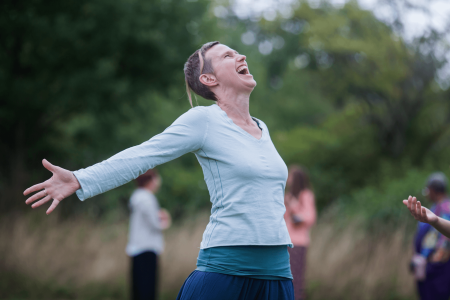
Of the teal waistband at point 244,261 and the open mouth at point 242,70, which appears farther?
the open mouth at point 242,70

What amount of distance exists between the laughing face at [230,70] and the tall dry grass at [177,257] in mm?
5450

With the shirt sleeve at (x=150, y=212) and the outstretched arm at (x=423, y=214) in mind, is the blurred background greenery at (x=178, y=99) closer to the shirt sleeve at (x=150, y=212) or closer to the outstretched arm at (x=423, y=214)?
the shirt sleeve at (x=150, y=212)

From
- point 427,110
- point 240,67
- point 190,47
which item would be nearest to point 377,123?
point 427,110

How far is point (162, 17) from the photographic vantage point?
10.9 meters

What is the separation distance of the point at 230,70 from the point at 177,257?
5.93 metres

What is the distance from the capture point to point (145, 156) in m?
1.83

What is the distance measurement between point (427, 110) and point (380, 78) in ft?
6.82

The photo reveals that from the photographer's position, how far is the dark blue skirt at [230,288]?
189 cm

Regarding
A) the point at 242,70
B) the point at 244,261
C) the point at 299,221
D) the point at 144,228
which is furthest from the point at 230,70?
the point at 144,228

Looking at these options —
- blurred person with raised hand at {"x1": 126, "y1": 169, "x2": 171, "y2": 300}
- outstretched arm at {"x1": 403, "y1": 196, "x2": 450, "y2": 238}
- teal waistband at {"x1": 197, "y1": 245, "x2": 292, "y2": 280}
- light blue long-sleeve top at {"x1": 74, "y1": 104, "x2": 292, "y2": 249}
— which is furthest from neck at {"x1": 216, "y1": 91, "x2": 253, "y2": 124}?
blurred person with raised hand at {"x1": 126, "y1": 169, "x2": 171, "y2": 300}

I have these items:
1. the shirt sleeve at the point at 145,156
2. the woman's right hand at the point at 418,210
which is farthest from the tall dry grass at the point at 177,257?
the shirt sleeve at the point at 145,156

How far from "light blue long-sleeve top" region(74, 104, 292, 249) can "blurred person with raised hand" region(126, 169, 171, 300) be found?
147 inches

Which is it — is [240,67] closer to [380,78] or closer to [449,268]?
[449,268]

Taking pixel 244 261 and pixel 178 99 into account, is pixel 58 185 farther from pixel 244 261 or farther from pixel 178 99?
pixel 178 99
